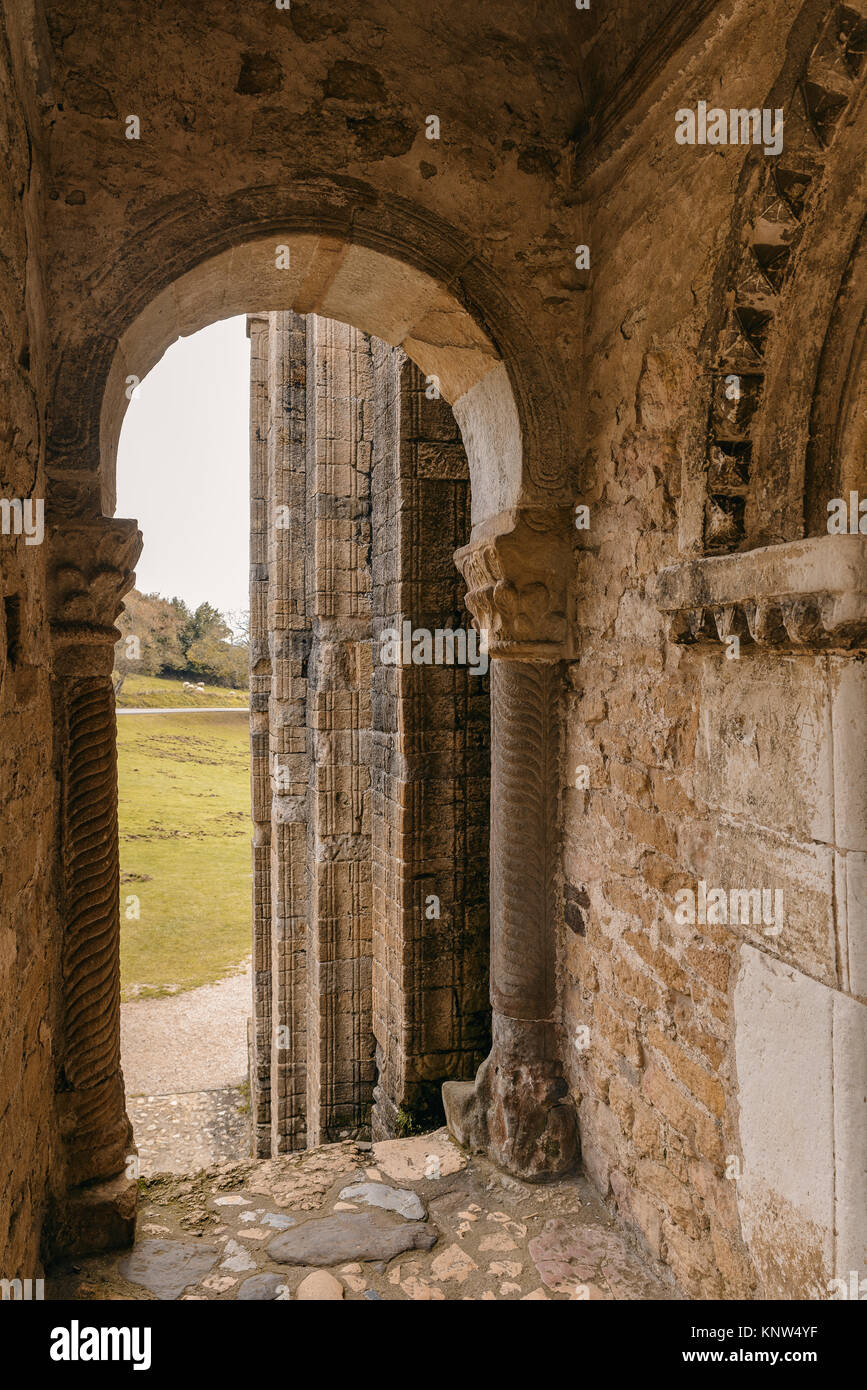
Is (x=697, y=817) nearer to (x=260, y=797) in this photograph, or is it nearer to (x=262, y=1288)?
(x=262, y=1288)

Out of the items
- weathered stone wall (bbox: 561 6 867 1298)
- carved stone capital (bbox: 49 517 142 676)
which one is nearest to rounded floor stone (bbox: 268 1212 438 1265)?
weathered stone wall (bbox: 561 6 867 1298)

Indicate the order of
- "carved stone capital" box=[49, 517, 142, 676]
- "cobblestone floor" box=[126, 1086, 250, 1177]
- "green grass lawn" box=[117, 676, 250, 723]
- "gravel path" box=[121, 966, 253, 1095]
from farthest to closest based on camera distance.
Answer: "green grass lawn" box=[117, 676, 250, 723] < "gravel path" box=[121, 966, 253, 1095] < "cobblestone floor" box=[126, 1086, 250, 1177] < "carved stone capital" box=[49, 517, 142, 676]

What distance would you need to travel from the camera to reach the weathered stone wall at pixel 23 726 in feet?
5.68

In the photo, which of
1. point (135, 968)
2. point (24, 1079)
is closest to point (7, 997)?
point (24, 1079)

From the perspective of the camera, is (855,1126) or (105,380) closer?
(855,1126)

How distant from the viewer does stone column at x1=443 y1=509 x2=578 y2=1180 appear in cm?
277

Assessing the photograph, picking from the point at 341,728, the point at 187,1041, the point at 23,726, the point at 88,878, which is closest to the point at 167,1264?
the point at 88,878

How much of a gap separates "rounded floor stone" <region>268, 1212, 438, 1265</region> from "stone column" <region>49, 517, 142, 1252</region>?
0.47 metres

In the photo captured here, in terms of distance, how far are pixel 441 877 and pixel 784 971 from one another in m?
2.23

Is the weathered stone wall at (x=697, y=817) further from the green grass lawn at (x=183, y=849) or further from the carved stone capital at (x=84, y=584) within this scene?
the green grass lawn at (x=183, y=849)

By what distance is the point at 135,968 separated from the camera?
979cm

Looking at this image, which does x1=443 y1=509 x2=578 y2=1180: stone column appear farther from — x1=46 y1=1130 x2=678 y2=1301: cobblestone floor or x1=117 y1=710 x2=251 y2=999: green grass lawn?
x1=117 y1=710 x2=251 y2=999: green grass lawn

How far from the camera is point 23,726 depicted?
6.39 feet

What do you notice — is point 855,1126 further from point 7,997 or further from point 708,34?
point 708,34
